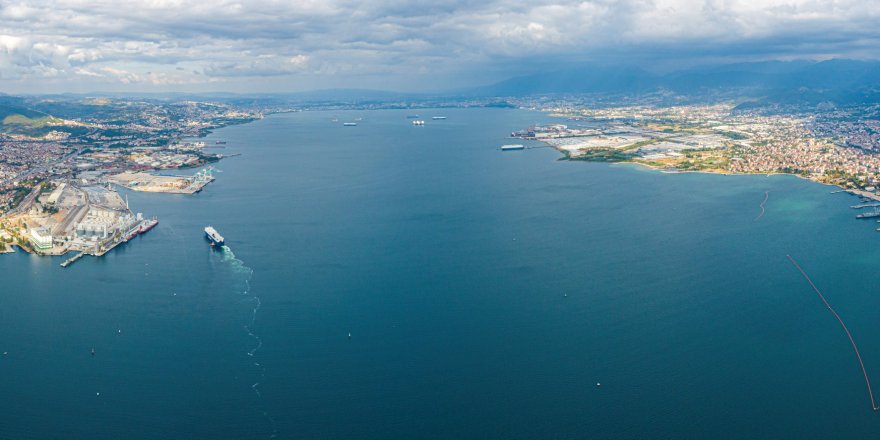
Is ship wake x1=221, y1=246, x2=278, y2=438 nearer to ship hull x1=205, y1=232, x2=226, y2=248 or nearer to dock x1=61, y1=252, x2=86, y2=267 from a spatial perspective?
ship hull x1=205, y1=232, x2=226, y2=248

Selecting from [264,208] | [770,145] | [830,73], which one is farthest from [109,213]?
[830,73]

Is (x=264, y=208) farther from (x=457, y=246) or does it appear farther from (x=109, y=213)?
(x=457, y=246)

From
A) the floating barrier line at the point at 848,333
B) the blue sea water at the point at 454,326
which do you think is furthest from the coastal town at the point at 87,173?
the floating barrier line at the point at 848,333

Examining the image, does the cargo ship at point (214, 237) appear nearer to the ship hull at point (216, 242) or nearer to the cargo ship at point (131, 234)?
the ship hull at point (216, 242)

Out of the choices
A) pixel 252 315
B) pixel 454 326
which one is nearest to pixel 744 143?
pixel 454 326

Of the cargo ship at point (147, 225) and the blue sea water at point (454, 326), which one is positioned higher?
the cargo ship at point (147, 225)

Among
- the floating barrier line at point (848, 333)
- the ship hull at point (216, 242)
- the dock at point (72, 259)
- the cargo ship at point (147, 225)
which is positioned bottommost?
the floating barrier line at point (848, 333)

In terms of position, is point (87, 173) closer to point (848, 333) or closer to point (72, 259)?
point (72, 259)
